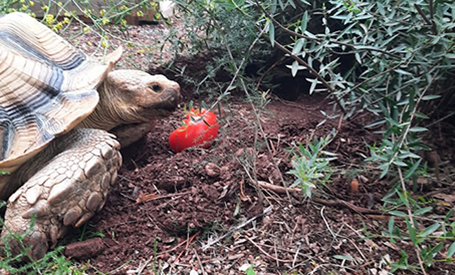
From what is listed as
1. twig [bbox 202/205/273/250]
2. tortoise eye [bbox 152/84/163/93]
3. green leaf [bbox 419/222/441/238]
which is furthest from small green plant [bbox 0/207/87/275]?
green leaf [bbox 419/222/441/238]

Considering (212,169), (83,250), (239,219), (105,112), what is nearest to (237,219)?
(239,219)

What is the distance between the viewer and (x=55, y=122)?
1.93 m

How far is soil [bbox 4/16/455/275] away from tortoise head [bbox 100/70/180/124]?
315mm

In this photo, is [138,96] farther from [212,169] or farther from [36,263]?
[36,263]

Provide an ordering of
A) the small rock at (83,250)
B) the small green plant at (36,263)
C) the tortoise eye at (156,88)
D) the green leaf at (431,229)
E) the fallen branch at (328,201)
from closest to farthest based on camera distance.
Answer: the green leaf at (431,229) → the small green plant at (36,263) → the small rock at (83,250) → the fallen branch at (328,201) → the tortoise eye at (156,88)

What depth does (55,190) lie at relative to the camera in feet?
5.72

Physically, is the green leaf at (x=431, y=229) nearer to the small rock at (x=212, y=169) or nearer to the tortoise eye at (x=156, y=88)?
the small rock at (x=212, y=169)

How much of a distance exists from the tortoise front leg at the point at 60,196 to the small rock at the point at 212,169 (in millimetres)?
485

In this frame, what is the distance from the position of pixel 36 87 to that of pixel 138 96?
0.56 metres

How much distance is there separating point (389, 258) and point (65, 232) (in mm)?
1451

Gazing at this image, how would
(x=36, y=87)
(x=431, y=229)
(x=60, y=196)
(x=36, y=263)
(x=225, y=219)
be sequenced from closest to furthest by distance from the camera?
(x=431, y=229) < (x=36, y=263) < (x=60, y=196) < (x=225, y=219) < (x=36, y=87)

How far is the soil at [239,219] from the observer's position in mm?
1640

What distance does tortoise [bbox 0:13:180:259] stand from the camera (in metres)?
1.76

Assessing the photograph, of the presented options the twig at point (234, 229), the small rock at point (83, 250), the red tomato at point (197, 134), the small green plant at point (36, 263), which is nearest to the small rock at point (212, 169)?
the red tomato at point (197, 134)
